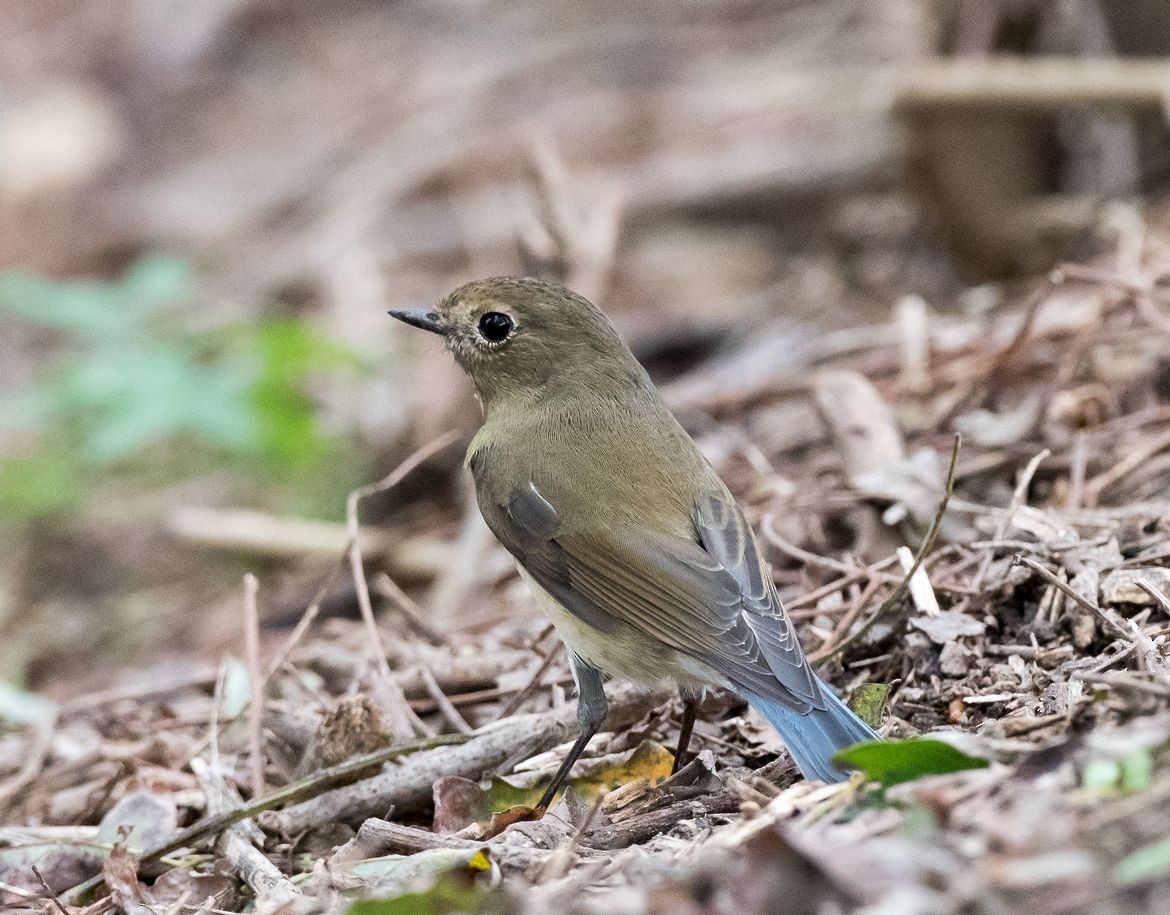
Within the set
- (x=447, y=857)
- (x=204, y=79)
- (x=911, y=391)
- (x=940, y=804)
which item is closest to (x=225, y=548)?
(x=911, y=391)

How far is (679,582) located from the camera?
387cm

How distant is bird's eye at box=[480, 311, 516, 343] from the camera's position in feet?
15.1

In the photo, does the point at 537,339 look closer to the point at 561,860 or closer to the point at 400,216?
the point at 561,860

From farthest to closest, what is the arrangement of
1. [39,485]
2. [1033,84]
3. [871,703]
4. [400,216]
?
[400,216]
[39,485]
[1033,84]
[871,703]

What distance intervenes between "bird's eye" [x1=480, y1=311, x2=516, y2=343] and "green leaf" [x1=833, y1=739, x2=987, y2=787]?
88.9 inches

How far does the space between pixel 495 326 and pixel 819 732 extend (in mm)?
1926

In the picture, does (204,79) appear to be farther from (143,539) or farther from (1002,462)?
(1002,462)

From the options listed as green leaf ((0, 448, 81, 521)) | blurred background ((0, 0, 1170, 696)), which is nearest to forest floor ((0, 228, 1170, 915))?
blurred background ((0, 0, 1170, 696))

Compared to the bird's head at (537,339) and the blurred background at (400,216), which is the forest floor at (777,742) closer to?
the bird's head at (537,339)

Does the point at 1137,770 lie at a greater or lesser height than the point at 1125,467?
greater

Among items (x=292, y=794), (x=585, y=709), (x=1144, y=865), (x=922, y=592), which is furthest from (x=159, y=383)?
(x=1144, y=865)

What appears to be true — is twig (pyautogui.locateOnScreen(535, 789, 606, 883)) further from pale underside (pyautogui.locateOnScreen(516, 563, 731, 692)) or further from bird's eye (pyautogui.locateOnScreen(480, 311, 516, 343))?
bird's eye (pyautogui.locateOnScreen(480, 311, 516, 343))

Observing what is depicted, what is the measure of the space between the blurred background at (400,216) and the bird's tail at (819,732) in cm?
280

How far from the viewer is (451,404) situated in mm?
6785
